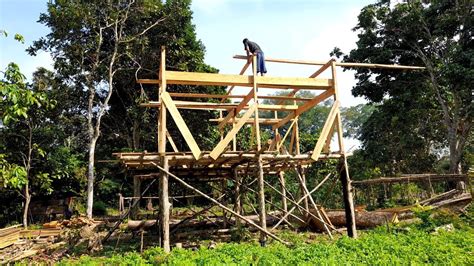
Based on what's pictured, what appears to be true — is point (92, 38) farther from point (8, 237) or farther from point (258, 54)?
point (258, 54)

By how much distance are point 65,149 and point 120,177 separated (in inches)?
239

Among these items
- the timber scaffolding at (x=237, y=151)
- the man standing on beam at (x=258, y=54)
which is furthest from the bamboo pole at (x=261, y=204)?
the man standing on beam at (x=258, y=54)

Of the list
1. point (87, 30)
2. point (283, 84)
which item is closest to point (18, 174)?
point (283, 84)

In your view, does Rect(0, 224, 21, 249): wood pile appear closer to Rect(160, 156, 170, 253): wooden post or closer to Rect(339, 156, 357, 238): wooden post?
Rect(160, 156, 170, 253): wooden post

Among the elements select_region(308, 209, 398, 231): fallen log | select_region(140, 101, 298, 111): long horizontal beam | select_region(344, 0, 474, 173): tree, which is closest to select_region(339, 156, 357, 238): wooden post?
select_region(308, 209, 398, 231): fallen log

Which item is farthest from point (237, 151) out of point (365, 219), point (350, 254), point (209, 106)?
point (365, 219)

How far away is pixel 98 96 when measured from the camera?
23656 mm

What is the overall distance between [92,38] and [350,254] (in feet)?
62.7

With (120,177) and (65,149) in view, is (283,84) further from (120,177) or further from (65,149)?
(120,177)

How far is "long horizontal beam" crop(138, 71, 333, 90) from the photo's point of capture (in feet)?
33.3

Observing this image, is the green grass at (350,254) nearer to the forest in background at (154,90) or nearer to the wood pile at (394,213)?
the wood pile at (394,213)

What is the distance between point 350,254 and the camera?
7.23 metres

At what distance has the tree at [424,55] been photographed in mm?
18062

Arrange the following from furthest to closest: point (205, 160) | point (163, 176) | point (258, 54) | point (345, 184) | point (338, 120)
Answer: point (345, 184)
point (338, 120)
point (258, 54)
point (205, 160)
point (163, 176)
